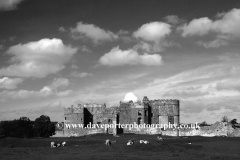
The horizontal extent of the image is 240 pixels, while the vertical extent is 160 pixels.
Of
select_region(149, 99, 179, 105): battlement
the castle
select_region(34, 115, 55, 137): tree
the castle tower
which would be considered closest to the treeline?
select_region(34, 115, 55, 137): tree

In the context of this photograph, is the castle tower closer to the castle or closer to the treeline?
the castle

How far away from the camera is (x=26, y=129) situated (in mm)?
83875

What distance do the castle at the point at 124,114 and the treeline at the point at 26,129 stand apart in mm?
9438

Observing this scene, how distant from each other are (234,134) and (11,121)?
199 feet

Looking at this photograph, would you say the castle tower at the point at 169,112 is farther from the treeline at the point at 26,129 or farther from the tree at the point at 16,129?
the tree at the point at 16,129

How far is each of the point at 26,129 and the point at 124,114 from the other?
28924mm

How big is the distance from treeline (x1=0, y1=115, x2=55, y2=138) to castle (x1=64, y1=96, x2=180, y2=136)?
9438 mm

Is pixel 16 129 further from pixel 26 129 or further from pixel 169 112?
pixel 169 112

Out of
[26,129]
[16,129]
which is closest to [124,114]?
[26,129]

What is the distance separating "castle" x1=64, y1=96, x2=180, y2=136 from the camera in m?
72.8

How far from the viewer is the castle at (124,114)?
7275 centimetres

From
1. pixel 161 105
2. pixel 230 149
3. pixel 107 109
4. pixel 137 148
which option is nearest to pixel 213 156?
pixel 230 149

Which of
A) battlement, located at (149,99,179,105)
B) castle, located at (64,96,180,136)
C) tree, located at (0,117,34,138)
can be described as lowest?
tree, located at (0,117,34,138)

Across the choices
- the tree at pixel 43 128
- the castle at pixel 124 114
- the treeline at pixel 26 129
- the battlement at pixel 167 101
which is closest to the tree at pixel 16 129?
the treeline at pixel 26 129
